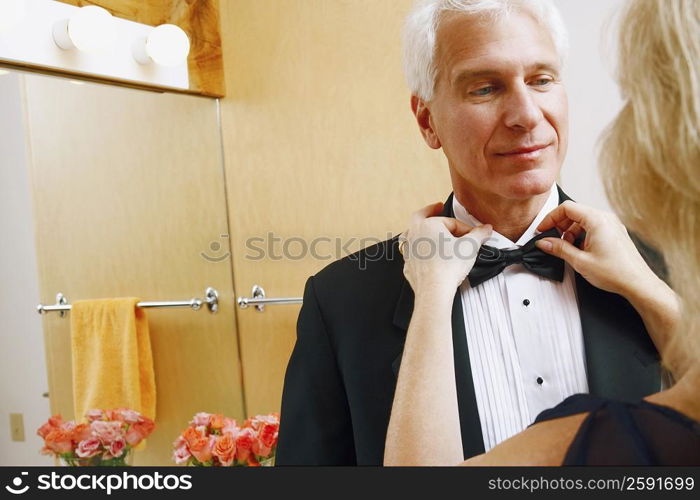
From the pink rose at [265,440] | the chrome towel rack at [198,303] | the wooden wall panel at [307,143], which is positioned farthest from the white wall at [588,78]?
the chrome towel rack at [198,303]

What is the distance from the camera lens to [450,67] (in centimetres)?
63

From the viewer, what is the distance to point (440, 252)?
63 cm

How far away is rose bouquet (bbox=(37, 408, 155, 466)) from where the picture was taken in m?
0.89

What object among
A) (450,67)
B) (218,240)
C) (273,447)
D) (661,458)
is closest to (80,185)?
(218,240)

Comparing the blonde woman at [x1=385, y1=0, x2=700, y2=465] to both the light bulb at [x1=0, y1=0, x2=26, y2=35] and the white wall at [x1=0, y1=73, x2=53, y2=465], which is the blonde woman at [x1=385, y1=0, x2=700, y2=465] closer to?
the white wall at [x1=0, y1=73, x2=53, y2=465]

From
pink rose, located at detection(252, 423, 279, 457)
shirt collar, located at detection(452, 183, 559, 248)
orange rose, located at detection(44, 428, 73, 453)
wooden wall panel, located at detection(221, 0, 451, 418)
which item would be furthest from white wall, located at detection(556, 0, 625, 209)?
orange rose, located at detection(44, 428, 73, 453)

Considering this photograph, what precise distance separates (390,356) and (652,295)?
25 centimetres

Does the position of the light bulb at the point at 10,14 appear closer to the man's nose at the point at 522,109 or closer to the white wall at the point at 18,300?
→ the white wall at the point at 18,300

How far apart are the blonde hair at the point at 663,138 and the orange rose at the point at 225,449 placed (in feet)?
2.09

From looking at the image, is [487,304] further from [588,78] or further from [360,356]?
[588,78]

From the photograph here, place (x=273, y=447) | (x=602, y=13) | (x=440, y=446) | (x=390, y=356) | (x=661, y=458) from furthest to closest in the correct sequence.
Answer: (x=273, y=447) < (x=602, y=13) < (x=390, y=356) < (x=440, y=446) < (x=661, y=458)

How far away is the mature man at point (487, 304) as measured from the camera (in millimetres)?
602

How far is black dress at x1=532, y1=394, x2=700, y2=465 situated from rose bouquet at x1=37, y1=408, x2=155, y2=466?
707 mm

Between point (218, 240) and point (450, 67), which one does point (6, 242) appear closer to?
point (218, 240)
